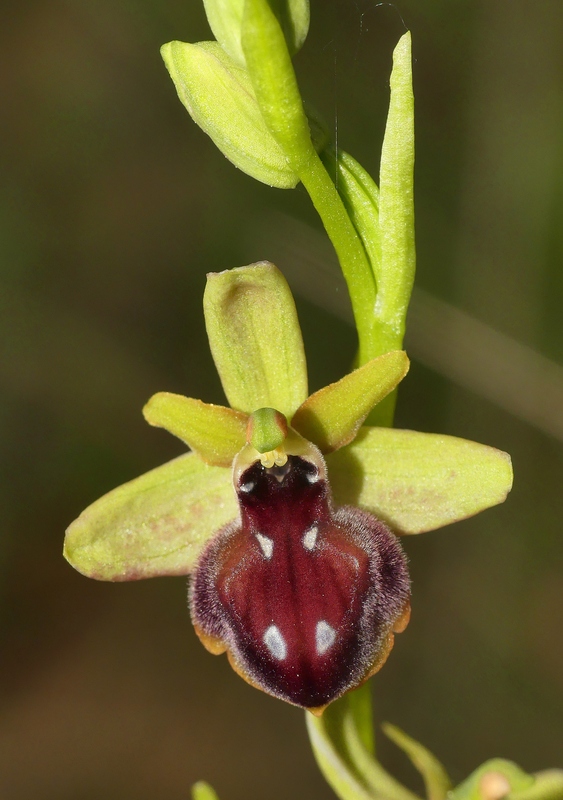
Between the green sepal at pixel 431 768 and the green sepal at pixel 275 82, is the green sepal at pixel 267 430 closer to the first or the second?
the green sepal at pixel 275 82

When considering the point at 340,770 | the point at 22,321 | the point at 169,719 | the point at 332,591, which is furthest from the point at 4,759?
the point at 332,591

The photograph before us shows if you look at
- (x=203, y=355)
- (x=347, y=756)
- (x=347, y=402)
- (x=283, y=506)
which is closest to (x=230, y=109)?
(x=347, y=402)

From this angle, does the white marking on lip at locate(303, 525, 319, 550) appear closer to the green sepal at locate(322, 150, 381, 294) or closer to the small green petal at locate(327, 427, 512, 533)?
the small green petal at locate(327, 427, 512, 533)

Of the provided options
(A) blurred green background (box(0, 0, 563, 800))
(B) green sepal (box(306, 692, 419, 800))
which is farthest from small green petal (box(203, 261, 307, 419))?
(A) blurred green background (box(0, 0, 563, 800))

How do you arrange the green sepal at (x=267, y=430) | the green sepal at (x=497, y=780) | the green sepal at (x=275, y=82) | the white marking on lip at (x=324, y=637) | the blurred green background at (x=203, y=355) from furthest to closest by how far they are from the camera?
1. the blurred green background at (x=203, y=355)
2. the green sepal at (x=497, y=780)
3. the green sepal at (x=267, y=430)
4. the white marking on lip at (x=324, y=637)
5. the green sepal at (x=275, y=82)

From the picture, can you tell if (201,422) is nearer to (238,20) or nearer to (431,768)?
(238,20)

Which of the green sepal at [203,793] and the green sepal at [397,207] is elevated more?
the green sepal at [397,207]

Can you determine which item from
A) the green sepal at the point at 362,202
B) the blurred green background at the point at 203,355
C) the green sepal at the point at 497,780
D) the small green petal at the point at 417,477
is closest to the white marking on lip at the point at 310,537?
the small green petal at the point at 417,477
